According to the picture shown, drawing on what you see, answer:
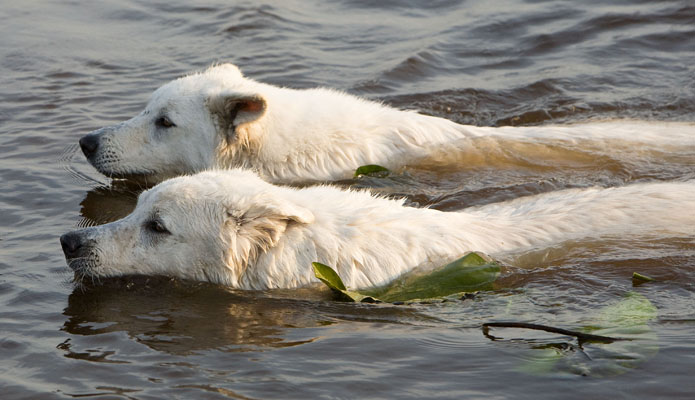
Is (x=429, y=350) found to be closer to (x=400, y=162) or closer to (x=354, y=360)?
(x=354, y=360)

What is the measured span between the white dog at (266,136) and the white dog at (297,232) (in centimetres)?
208

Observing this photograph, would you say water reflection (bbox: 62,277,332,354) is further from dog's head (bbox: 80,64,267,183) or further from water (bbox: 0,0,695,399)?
dog's head (bbox: 80,64,267,183)

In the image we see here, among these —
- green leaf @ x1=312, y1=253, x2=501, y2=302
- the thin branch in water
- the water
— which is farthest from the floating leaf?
the thin branch in water

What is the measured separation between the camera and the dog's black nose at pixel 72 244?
24.7ft

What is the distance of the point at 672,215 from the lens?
7.77 metres

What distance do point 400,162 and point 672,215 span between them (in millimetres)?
3351

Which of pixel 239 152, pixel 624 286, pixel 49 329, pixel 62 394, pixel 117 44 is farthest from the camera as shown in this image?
pixel 117 44

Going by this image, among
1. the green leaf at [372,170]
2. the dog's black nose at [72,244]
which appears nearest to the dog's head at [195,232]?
the dog's black nose at [72,244]

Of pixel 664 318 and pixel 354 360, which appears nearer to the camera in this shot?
pixel 354 360

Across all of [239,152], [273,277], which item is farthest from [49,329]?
[239,152]

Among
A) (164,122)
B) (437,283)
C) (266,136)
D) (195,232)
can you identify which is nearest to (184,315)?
(195,232)

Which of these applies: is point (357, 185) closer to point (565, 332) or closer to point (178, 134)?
point (178, 134)

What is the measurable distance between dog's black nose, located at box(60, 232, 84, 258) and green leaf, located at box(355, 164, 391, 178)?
3.42 m

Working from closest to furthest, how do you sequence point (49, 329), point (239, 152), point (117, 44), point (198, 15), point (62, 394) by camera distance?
point (62, 394) → point (49, 329) → point (239, 152) → point (117, 44) → point (198, 15)
